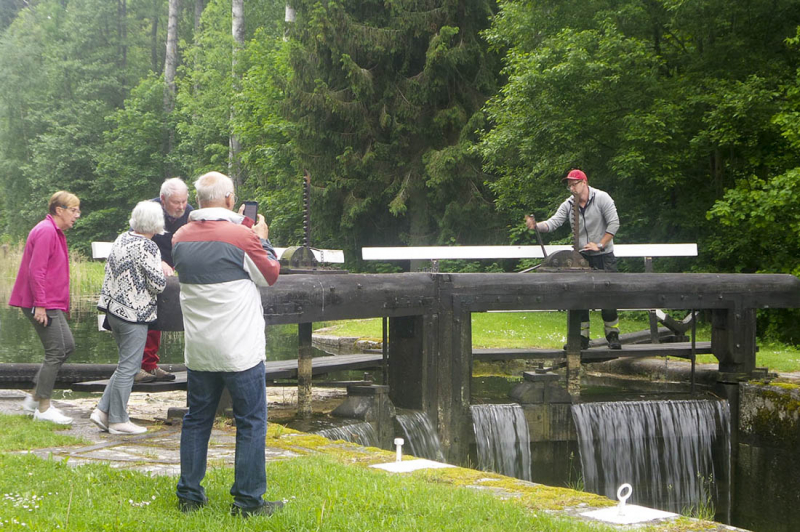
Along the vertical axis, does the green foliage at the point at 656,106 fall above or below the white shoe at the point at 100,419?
above

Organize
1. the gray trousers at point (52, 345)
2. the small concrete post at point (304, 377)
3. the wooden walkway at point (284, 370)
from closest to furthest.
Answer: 1. the gray trousers at point (52, 345)
2. the wooden walkway at point (284, 370)
3. the small concrete post at point (304, 377)

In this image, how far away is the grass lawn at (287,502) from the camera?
14.0 ft

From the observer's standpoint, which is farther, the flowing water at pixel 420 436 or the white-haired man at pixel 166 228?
the flowing water at pixel 420 436

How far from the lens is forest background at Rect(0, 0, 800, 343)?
1870 cm

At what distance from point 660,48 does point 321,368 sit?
1435 centimetres

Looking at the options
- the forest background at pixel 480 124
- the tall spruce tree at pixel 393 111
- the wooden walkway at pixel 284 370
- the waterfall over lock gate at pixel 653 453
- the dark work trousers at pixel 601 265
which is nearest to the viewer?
the wooden walkway at pixel 284 370

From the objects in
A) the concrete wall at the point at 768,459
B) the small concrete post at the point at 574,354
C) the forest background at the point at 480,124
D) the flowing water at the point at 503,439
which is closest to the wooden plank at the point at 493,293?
the small concrete post at the point at 574,354

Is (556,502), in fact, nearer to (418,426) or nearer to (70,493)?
(70,493)

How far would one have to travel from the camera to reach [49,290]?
23.5 ft

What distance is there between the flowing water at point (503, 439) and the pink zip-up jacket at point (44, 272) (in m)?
4.46

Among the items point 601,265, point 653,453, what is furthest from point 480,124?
point 653,453

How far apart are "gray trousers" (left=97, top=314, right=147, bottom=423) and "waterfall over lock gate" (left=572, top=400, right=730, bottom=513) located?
5152 millimetres

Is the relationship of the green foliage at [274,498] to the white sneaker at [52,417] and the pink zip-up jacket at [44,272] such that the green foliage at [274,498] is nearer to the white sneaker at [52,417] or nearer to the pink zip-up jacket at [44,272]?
the white sneaker at [52,417]

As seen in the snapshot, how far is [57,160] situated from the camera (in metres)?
46.7
